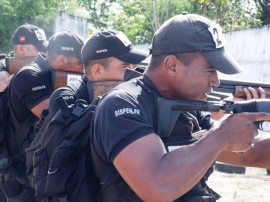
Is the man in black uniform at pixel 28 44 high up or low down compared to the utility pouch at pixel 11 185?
up

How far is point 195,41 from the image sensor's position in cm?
203

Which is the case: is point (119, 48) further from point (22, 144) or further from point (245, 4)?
point (245, 4)

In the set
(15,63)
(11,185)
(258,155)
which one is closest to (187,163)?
(258,155)

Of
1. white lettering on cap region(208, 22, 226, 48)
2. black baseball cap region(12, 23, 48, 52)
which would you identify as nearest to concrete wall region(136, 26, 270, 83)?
black baseball cap region(12, 23, 48, 52)

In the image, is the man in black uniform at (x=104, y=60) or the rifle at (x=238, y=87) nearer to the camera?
the man in black uniform at (x=104, y=60)

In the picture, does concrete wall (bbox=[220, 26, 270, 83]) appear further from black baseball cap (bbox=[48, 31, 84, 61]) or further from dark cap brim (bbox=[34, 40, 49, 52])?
black baseball cap (bbox=[48, 31, 84, 61])

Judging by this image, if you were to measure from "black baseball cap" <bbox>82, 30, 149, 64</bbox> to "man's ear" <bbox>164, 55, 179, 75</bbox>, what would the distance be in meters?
1.01

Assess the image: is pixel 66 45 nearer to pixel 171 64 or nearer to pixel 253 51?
pixel 171 64

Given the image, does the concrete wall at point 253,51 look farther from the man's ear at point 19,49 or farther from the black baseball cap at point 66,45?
the black baseball cap at point 66,45

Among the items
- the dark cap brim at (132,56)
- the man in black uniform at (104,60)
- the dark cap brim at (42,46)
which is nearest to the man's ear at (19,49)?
the dark cap brim at (42,46)

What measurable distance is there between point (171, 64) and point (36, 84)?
178cm

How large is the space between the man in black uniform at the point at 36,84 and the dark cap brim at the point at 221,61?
5.92ft

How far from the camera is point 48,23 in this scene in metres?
16.7

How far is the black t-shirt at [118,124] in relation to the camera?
6.23 ft
